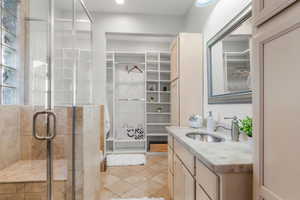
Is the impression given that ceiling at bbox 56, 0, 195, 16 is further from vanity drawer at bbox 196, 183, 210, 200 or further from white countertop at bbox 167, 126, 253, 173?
vanity drawer at bbox 196, 183, 210, 200

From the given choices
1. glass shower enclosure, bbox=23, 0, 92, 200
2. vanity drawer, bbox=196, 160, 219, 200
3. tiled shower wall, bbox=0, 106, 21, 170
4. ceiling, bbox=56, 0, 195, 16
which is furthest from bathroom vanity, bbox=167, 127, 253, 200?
ceiling, bbox=56, 0, 195, 16

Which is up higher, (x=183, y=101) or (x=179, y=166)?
(x=183, y=101)

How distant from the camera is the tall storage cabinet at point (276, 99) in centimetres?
63

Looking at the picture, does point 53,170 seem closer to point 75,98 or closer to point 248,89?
point 75,98

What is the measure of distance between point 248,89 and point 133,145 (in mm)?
3252

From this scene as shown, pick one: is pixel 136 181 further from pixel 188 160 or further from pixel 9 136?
pixel 9 136

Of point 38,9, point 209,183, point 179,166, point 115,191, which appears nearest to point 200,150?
point 209,183

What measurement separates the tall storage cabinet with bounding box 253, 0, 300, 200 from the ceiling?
2.45 meters

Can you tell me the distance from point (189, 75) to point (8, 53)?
229 centimetres

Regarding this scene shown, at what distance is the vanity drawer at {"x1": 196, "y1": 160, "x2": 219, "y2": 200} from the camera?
3.08ft

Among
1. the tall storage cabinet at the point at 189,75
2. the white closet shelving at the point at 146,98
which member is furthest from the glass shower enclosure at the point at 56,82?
the white closet shelving at the point at 146,98

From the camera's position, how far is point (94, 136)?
2.06 metres

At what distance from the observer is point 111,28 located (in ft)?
11.0

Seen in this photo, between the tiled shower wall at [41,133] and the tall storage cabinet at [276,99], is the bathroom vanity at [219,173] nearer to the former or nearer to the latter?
the tall storage cabinet at [276,99]
